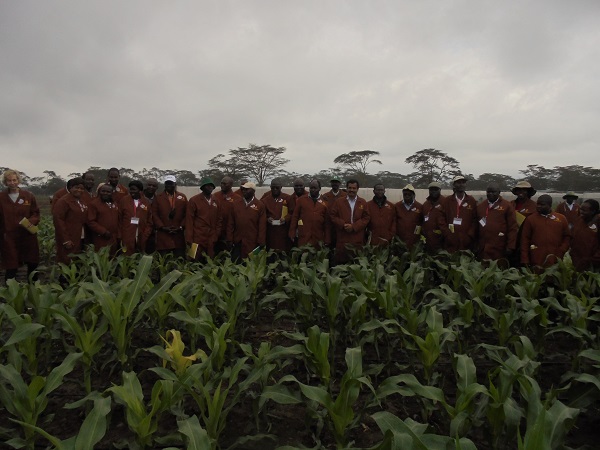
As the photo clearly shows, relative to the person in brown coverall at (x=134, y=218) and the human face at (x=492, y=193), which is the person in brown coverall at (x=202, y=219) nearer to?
the person in brown coverall at (x=134, y=218)

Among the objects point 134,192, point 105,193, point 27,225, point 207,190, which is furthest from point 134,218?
point 27,225

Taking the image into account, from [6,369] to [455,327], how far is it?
130 inches

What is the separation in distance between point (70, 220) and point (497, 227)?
6.04 metres

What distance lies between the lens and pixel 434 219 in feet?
22.2

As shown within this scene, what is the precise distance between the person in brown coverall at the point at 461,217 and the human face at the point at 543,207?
933 millimetres

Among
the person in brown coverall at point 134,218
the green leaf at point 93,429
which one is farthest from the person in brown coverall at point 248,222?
the green leaf at point 93,429

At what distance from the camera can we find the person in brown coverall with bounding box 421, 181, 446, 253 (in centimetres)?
670

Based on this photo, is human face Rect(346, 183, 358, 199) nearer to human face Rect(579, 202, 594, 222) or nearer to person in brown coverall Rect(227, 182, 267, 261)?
person in brown coverall Rect(227, 182, 267, 261)

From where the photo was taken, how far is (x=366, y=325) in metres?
3.11

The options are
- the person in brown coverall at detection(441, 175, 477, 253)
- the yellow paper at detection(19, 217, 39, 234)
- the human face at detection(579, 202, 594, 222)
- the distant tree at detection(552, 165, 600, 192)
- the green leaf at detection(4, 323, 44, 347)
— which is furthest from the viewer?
the distant tree at detection(552, 165, 600, 192)

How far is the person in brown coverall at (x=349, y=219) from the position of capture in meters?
6.90

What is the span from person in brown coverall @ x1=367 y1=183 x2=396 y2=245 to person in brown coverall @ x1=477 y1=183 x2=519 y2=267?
1.41 metres

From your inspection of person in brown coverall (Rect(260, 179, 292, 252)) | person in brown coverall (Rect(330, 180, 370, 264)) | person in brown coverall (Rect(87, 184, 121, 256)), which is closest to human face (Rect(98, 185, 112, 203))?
person in brown coverall (Rect(87, 184, 121, 256))

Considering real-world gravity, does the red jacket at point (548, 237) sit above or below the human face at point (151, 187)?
below
